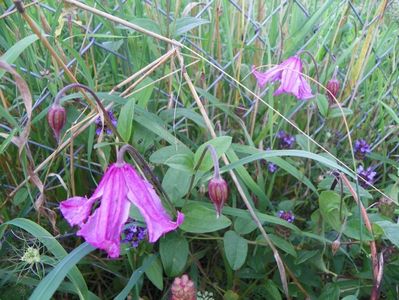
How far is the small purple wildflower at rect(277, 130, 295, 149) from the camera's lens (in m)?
1.36

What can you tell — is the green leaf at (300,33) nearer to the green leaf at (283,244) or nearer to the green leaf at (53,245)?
the green leaf at (283,244)

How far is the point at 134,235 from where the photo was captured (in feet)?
3.43

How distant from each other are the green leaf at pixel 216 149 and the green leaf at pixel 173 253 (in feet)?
0.50

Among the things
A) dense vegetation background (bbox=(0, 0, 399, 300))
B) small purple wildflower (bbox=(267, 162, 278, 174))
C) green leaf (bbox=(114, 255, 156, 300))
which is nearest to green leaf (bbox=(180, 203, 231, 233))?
dense vegetation background (bbox=(0, 0, 399, 300))

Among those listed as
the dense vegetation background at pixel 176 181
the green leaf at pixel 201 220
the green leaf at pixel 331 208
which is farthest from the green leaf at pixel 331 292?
the green leaf at pixel 201 220

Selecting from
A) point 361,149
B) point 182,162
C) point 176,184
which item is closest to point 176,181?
point 176,184

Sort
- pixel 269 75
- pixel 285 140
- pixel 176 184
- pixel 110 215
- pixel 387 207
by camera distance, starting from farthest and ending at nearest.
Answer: pixel 285 140
pixel 269 75
pixel 387 207
pixel 176 184
pixel 110 215

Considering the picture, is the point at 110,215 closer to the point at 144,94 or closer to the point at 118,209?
the point at 118,209

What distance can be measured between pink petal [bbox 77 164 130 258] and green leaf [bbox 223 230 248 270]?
0.28 meters

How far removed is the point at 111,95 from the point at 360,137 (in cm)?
82

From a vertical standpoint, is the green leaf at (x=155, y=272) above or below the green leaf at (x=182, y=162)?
below

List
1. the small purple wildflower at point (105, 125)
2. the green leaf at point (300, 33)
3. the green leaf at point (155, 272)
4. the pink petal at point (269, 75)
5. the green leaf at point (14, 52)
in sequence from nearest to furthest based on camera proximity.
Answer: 1. the green leaf at point (14, 52)
2. the green leaf at point (155, 272)
3. the small purple wildflower at point (105, 125)
4. the pink petal at point (269, 75)
5. the green leaf at point (300, 33)

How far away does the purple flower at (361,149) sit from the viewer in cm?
139

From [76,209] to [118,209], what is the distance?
0.31ft
